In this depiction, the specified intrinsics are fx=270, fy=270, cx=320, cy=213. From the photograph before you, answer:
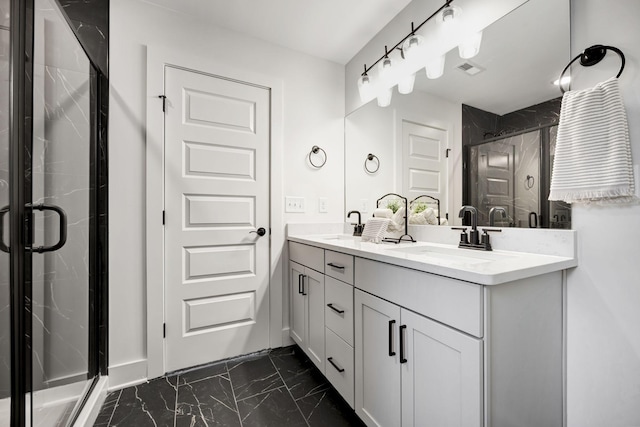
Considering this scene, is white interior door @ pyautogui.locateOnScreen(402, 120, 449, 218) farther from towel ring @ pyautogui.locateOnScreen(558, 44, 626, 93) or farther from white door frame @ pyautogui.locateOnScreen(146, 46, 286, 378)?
white door frame @ pyautogui.locateOnScreen(146, 46, 286, 378)

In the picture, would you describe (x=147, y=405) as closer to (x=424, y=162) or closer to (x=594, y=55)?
(x=424, y=162)

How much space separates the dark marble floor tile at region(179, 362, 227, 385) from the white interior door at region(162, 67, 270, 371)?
6 cm

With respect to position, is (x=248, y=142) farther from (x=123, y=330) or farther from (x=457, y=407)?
(x=457, y=407)

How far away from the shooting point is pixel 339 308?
56.9 inches

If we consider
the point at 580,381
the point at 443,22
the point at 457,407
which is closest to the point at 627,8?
the point at 443,22

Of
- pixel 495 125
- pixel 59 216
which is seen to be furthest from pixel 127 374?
pixel 495 125

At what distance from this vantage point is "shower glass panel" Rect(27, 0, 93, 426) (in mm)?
1063

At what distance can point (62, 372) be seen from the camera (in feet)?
4.08

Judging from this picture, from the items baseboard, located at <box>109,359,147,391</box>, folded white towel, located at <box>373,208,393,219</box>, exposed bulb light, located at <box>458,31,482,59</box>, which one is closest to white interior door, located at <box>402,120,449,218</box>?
folded white towel, located at <box>373,208,393,219</box>

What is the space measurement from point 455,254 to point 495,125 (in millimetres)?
671

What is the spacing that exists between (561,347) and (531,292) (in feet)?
1.16

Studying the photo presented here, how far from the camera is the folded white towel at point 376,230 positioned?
1739 mm

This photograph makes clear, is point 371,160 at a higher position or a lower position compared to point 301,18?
lower

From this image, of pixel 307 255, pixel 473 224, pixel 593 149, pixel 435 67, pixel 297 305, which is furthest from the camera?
pixel 297 305
